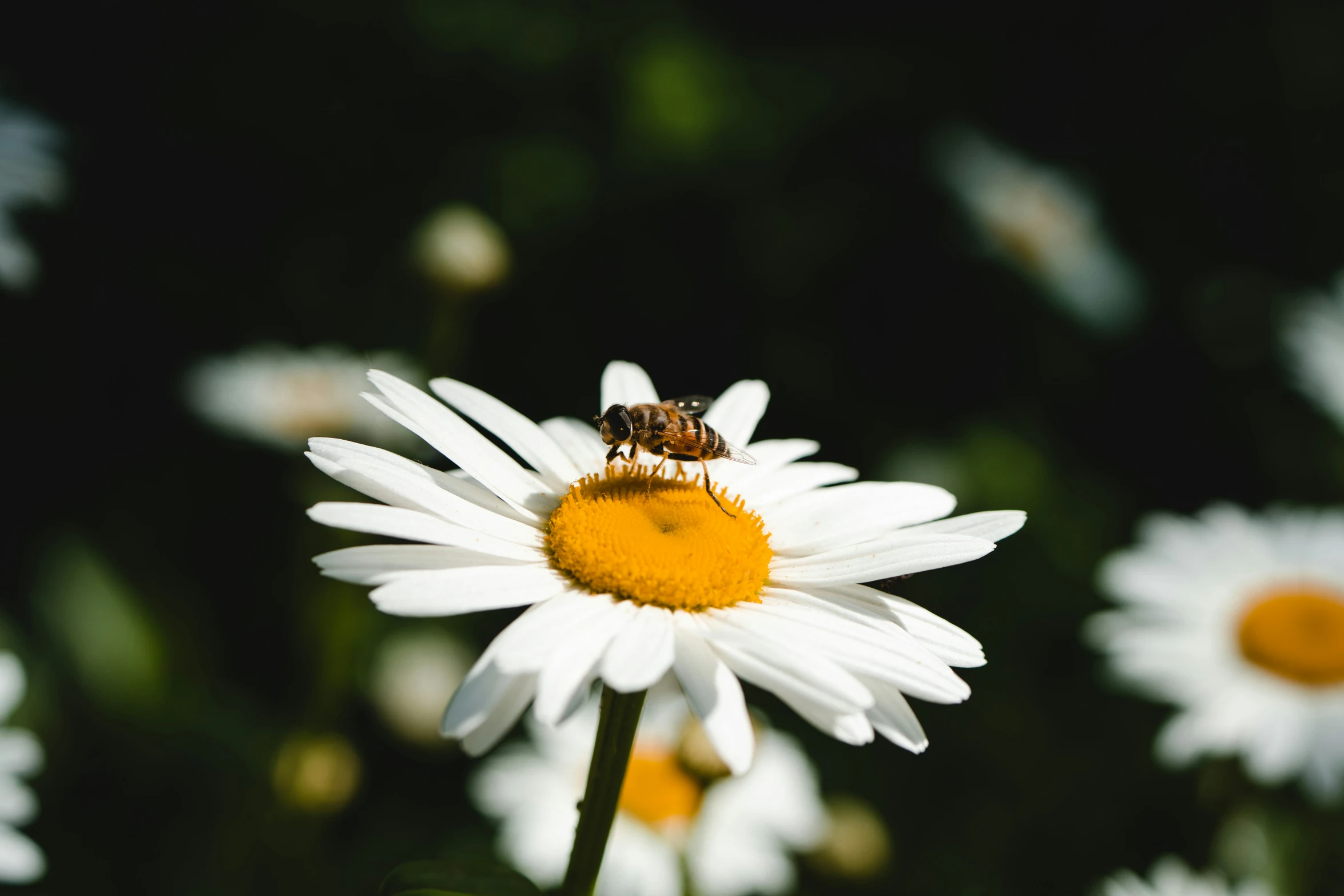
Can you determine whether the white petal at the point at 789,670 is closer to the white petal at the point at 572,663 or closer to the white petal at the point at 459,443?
the white petal at the point at 572,663

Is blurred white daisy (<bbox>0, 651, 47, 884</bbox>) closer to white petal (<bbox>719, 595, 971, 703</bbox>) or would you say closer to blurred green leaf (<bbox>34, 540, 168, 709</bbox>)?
white petal (<bbox>719, 595, 971, 703</bbox>)

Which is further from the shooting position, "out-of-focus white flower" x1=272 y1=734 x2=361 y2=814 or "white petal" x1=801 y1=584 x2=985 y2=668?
"out-of-focus white flower" x1=272 y1=734 x2=361 y2=814

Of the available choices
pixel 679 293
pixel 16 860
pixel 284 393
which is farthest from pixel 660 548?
pixel 679 293

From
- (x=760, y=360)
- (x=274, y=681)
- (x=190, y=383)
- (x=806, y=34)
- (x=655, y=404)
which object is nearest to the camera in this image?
(x=655, y=404)

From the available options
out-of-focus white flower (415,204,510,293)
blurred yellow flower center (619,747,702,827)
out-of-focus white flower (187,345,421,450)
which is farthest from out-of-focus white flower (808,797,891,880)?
out-of-focus white flower (187,345,421,450)

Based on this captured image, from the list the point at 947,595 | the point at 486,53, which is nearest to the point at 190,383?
the point at 486,53

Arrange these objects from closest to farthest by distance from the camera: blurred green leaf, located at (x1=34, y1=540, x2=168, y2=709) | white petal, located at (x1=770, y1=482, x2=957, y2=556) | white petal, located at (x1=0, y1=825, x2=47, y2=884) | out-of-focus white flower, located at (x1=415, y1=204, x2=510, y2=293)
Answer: white petal, located at (x1=770, y1=482, x2=957, y2=556) → white petal, located at (x1=0, y1=825, x2=47, y2=884) → out-of-focus white flower, located at (x1=415, y1=204, x2=510, y2=293) → blurred green leaf, located at (x1=34, y1=540, x2=168, y2=709)

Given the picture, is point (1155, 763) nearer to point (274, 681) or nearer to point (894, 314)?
point (894, 314)
